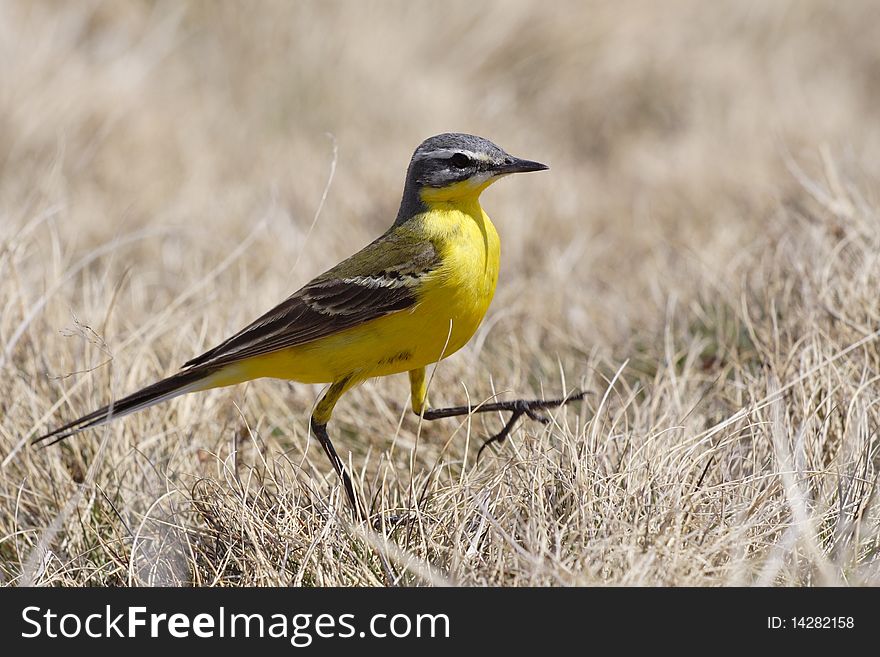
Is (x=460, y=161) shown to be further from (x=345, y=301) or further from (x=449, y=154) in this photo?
(x=345, y=301)

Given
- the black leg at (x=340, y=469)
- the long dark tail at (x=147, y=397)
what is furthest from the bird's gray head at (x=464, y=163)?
the long dark tail at (x=147, y=397)

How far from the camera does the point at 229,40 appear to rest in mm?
9859

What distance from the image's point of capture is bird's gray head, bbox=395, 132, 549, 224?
153 inches

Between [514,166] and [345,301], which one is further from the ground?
[514,166]

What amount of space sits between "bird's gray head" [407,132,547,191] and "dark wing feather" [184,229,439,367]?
0.25 m

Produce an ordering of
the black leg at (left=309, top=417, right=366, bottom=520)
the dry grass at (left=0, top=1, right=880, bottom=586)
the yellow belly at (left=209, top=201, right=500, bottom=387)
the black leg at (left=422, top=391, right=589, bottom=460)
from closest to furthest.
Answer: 1. the dry grass at (left=0, top=1, right=880, bottom=586)
2. the black leg at (left=309, top=417, right=366, bottom=520)
3. the yellow belly at (left=209, top=201, right=500, bottom=387)
4. the black leg at (left=422, top=391, right=589, bottom=460)

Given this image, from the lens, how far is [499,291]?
20.2 ft

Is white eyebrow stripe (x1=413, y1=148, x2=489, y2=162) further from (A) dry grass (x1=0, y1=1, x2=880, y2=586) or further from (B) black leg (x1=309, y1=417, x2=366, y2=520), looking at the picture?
(B) black leg (x1=309, y1=417, x2=366, y2=520)

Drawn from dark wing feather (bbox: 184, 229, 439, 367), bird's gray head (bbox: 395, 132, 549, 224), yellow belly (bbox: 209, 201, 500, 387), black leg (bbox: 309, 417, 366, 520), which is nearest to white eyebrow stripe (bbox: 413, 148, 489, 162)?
bird's gray head (bbox: 395, 132, 549, 224)

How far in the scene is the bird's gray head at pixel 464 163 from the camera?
3883 mm

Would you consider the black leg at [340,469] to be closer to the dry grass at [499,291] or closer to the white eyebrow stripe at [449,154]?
the dry grass at [499,291]

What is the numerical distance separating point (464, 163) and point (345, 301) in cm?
64

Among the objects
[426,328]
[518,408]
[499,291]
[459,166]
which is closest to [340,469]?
[426,328]
